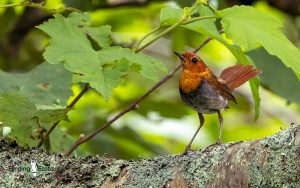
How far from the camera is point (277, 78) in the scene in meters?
3.80

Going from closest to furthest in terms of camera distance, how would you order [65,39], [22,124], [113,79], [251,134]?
[113,79] → [65,39] → [22,124] → [251,134]

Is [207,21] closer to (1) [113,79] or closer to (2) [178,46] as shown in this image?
(1) [113,79]

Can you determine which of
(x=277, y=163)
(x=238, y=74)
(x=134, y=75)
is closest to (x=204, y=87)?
(x=238, y=74)

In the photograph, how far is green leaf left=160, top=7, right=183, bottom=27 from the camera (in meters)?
2.53

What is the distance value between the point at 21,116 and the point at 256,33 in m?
0.89

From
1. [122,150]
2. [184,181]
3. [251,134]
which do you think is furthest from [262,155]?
[251,134]

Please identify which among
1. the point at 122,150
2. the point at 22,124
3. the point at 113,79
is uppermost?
the point at 113,79

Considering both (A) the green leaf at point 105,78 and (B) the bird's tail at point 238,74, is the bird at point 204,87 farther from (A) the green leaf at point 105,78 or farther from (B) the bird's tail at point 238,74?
(A) the green leaf at point 105,78

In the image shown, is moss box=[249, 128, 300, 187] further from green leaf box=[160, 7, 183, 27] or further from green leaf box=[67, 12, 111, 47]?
green leaf box=[67, 12, 111, 47]

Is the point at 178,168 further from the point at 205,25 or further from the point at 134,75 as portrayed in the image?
the point at 134,75

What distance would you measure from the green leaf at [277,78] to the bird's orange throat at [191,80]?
2.80 ft

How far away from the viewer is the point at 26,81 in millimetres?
3125

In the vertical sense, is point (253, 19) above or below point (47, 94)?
above

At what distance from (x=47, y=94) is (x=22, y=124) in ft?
1.73
